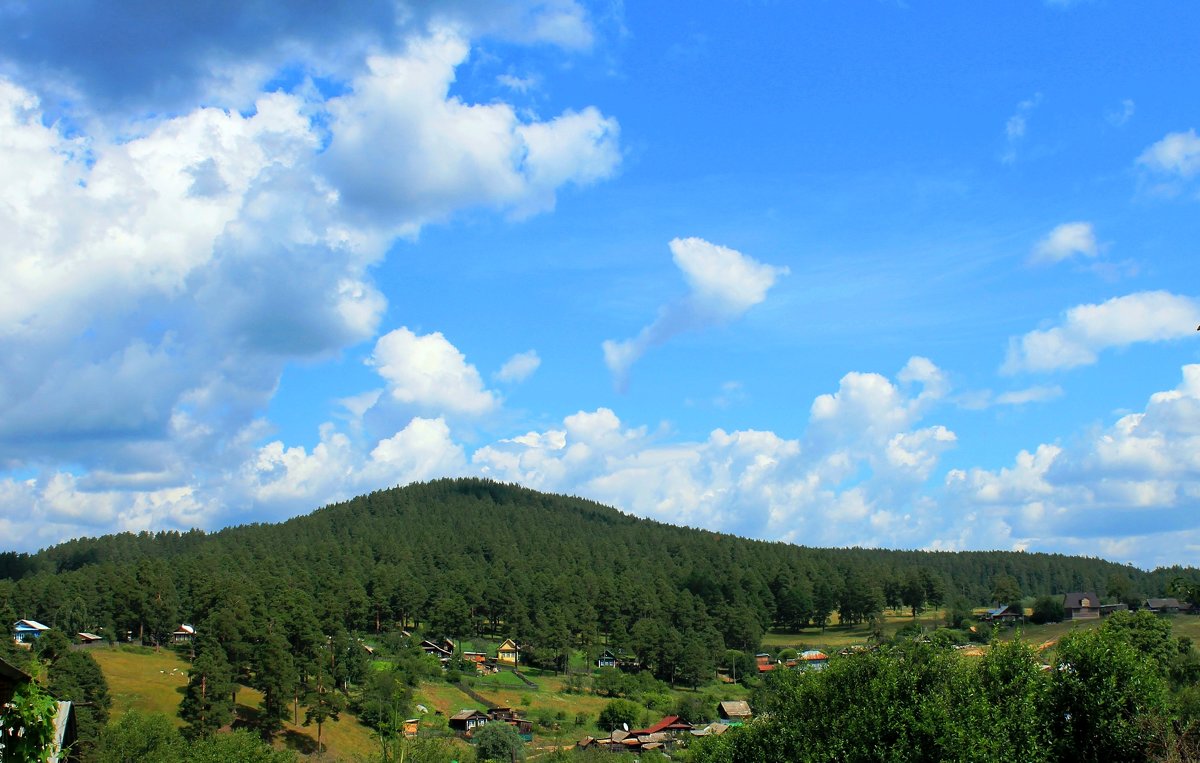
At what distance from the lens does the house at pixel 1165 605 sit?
123 m

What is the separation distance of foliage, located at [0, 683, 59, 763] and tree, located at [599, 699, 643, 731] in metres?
85.9

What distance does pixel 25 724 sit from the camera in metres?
8.38

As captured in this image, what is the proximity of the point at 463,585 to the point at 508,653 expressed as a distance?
670 inches

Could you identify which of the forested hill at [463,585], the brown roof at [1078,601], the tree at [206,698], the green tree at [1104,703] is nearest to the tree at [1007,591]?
the forested hill at [463,585]

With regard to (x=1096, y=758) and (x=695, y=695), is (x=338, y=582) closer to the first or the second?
(x=695, y=695)

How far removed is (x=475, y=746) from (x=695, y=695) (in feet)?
127

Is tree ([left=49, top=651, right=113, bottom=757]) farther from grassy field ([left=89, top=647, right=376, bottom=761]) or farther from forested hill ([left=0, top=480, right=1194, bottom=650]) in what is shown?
forested hill ([left=0, top=480, right=1194, bottom=650])

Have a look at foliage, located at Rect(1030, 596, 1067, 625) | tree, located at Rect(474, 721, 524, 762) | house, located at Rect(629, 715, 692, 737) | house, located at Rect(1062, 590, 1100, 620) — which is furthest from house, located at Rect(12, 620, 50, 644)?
house, located at Rect(1062, 590, 1100, 620)

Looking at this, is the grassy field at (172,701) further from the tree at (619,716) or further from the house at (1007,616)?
the house at (1007,616)

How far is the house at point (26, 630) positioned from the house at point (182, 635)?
1277 cm

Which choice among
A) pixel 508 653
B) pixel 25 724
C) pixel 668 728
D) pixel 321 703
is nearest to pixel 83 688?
pixel 321 703

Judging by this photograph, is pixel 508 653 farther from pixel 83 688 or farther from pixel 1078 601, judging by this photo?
pixel 1078 601

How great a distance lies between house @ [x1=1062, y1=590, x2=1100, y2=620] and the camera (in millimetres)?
120688

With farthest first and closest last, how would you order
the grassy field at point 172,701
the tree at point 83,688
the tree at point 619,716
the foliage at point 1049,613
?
1. the foliage at point 1049,613
2. the tree at point 619,716
3. the grassy field at point 172,701
4. the tree at point 83,688
